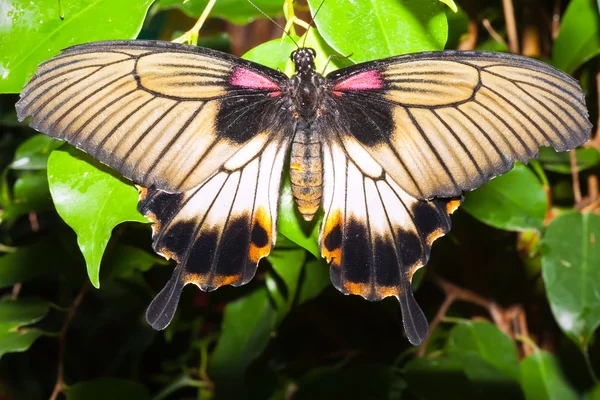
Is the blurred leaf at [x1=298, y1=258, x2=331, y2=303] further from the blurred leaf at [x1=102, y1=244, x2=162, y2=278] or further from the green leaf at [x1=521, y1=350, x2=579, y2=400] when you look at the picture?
the green leaf at [x1=521, y1=350, x2=579, y2=400]

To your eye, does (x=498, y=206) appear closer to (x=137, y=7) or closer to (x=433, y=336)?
(x=433, y=336)

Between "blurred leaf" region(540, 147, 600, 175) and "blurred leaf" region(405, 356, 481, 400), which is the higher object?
"blurred leaf" region(540, 147, 600, 175)

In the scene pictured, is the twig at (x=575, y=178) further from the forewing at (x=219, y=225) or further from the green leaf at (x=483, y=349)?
the forewing at (x=219, y=225)

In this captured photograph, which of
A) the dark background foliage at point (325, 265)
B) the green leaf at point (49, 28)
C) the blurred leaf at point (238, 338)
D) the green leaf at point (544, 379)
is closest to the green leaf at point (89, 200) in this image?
the dark background foliage at point (325, 265)

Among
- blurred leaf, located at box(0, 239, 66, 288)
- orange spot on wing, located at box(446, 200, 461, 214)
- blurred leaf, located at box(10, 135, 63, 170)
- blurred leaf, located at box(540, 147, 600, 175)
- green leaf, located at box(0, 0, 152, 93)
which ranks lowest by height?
blurred leaf, located at box(0, 239, 66, 288)

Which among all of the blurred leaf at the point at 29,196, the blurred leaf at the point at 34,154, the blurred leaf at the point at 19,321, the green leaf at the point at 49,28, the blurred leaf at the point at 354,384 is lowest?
the blurred leaf at the point at 354,384

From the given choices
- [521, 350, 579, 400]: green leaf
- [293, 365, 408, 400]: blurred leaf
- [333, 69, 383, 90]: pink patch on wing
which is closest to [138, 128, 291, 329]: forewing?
[333, 69, 383, 90]: pink patch on wing

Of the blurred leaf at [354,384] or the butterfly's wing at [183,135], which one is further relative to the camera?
the blurred leaf at [354,384]
